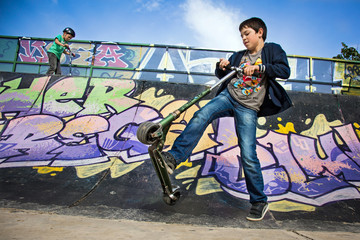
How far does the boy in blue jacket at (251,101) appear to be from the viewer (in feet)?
7.63

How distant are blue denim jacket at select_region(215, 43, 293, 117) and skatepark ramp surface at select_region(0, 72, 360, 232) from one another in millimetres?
1341

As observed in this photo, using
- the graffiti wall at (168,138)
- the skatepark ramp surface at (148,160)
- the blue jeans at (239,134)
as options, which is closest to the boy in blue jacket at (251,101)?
the blue jeans at (239,134)

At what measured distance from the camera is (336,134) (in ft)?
15.6

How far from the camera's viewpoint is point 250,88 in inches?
104

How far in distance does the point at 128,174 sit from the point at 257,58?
98.3 inches

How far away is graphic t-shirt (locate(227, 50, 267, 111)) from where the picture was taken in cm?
257

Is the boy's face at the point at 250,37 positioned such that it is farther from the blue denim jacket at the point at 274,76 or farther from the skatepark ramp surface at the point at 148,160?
the skatepark ramp surface at the point at 148,160

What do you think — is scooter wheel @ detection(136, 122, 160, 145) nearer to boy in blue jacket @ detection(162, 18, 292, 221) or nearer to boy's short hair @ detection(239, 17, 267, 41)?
boy in blue jacket @ detection(162, 18, 292, 221)

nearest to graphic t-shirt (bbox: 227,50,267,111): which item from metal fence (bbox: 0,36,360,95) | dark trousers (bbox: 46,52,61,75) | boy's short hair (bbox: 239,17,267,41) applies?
boy's short hair (bbox: 239,17,267,41)

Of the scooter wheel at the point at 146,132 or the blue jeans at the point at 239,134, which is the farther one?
the blue jeans at the point at 239,134

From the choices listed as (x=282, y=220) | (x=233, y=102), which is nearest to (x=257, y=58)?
(x=233, y=102)

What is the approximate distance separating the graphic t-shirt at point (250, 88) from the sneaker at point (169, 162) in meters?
1.10

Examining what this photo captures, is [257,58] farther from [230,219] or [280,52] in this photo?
[230,219]

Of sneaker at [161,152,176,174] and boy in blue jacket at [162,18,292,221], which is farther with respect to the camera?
boy in blue jacket at [162,18,292,221]
